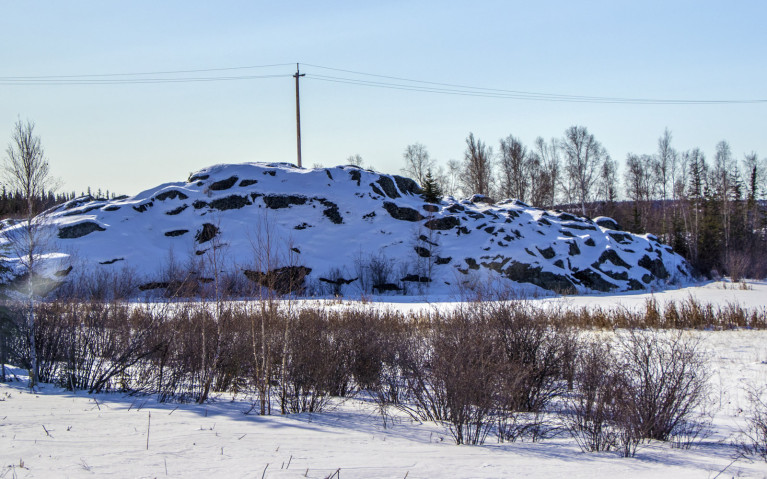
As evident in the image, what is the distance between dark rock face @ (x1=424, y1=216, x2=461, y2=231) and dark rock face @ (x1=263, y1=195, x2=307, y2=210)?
830cm

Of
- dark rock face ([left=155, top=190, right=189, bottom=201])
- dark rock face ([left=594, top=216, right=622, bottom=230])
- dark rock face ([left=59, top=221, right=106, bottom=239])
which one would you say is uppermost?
dark rock face ([left=155, top=190, right=189, bottom=201])

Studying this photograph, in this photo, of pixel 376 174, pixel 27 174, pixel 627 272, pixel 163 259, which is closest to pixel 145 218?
pixel 163 259

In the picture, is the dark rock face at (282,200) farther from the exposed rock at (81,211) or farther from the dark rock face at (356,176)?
the exposed rock at (81,211)

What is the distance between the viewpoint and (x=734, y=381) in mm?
10664

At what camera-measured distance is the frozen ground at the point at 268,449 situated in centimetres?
474

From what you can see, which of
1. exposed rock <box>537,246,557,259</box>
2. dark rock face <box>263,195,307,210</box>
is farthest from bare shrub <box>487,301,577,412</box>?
dark rock face <box>263,195,307,210</box>

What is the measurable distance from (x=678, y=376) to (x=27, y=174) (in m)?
10.2

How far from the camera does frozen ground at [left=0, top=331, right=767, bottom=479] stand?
4.74 metres

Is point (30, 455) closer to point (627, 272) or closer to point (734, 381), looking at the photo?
point (734, 381)

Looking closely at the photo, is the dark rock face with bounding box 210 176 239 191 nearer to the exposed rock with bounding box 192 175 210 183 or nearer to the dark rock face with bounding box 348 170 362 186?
the exposed rock with bounding box 192 175 210 183

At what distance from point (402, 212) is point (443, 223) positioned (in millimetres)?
2756

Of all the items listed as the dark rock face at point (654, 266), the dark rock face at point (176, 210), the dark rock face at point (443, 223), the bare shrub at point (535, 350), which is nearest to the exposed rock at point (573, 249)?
the dark rock face at point (654, 266)

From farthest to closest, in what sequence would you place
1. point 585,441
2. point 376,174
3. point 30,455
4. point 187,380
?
point 376,174 → point 187,380 → point 585,441 → point 30,455

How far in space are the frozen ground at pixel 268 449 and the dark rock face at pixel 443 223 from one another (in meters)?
27.7
